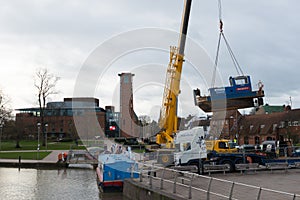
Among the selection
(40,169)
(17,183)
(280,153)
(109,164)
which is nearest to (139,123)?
(40,169)

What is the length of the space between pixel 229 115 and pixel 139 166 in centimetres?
6702

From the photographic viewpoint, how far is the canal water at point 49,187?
20859 millimetres

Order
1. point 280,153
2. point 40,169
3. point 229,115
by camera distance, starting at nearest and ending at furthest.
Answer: point 280,153, point 40,169, point 229,115

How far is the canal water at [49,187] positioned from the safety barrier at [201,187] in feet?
11.6

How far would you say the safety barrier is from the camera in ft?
37.3

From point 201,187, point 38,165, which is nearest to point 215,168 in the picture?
point 201,187

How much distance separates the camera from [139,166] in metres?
21.0

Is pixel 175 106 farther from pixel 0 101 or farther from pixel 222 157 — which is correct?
pixel 0 101

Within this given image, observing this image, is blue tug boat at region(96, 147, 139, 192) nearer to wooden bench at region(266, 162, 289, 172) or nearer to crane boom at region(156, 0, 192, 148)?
crane boom at region(156, 0, 192, 148)

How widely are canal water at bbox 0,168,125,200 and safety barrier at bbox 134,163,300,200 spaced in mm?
3527

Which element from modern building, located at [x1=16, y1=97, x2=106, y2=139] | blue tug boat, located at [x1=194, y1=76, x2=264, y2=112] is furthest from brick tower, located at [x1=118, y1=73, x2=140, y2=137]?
modern building, located at [x1=16, y1=97, x2=106, y2=139]

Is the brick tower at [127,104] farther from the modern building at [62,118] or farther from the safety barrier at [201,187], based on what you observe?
the safety barrier at [201,187]

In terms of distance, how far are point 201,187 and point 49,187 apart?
12743 millimetres

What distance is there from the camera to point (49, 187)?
24.6m
